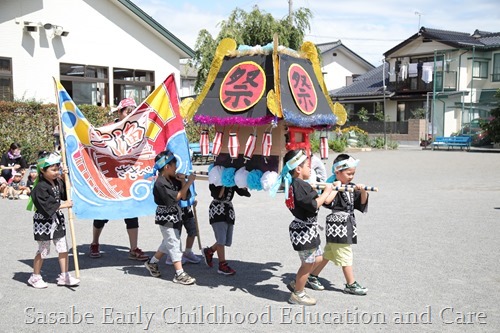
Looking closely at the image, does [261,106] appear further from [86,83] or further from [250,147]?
[86,83]

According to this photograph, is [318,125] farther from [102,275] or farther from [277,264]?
[102,275]

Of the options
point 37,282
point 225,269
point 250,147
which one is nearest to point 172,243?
point 225,269

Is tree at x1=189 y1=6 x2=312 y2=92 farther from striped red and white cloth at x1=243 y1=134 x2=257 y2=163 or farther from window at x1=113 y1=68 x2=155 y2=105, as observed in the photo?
striped red and white cloth at x1=243 y1=134 x2=257 y2=163

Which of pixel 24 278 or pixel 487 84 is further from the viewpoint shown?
pixel 487 84

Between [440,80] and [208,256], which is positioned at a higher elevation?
[440,80]

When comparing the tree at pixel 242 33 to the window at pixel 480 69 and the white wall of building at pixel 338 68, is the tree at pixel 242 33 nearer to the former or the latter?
the window at pixel 480 69

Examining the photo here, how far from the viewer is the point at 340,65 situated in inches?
2029

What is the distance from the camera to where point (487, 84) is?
125 ft

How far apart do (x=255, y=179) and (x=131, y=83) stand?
1767 centimetres

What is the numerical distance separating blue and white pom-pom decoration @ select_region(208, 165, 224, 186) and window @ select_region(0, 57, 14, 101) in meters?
A: 14.9

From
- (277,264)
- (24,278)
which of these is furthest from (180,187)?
(24,278)

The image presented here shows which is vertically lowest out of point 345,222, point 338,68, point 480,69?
point 345,222

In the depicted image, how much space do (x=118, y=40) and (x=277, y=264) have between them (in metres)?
17.4

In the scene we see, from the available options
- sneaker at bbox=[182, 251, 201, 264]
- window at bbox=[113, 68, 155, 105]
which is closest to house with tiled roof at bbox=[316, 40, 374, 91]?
window at bbox=[113, 68, 155, 105]
